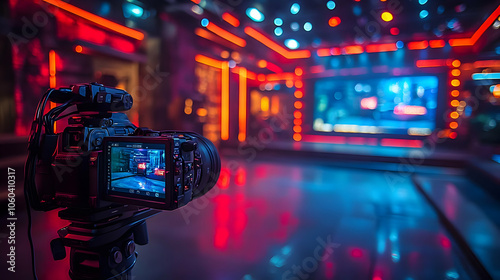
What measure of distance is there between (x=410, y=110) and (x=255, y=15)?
16.8ft

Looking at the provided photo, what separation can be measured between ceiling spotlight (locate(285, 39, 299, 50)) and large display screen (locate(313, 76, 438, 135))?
1.82 meters

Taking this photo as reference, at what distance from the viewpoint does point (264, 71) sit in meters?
8.81

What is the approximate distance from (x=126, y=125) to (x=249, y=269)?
116cm

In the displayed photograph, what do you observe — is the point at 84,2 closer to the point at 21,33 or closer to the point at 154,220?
the point at 21,33

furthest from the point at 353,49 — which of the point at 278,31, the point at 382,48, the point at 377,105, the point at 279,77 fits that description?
the point at 279,77

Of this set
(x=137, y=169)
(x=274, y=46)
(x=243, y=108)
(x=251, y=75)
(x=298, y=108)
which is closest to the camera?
(x=137, y=169)

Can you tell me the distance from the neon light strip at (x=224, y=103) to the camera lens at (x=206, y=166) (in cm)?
605

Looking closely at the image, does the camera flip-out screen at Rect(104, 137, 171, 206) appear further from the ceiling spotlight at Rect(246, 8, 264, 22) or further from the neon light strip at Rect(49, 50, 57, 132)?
the ceiling spotlight at Rect(246, 8, 264, 22)

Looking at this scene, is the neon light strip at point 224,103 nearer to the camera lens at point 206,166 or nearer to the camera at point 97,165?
the camera lens at point 206,166

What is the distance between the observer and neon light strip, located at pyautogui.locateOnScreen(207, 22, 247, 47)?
4916 millimetres

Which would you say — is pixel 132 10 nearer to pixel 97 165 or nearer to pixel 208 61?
pixel 208 61

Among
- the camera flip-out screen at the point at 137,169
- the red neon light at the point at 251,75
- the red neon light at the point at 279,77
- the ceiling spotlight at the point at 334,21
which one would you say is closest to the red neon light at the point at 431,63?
the red neon light at the point at 279,77

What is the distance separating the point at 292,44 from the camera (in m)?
6.86

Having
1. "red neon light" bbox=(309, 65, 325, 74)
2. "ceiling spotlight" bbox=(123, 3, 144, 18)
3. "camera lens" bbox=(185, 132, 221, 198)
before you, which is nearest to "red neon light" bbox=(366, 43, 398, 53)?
"red neon light" bbox=(309, 65, 325, 74)
